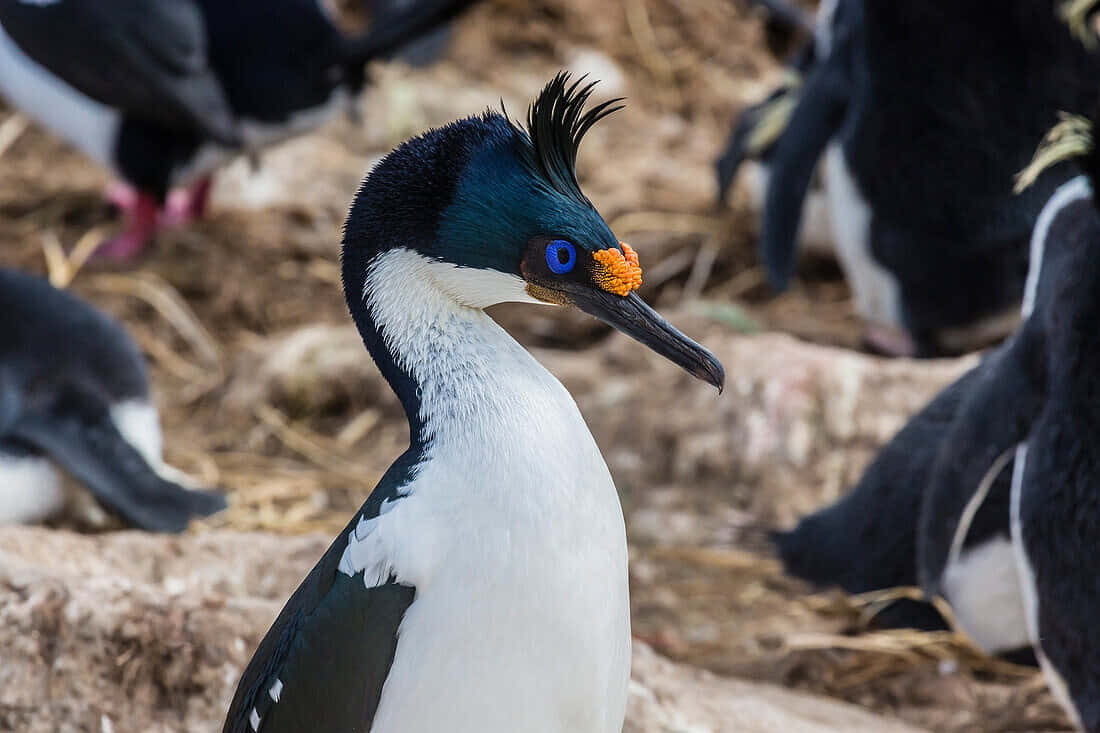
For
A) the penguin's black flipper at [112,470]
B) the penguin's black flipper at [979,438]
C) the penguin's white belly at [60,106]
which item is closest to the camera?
the penguin's black flipper at [979,438]

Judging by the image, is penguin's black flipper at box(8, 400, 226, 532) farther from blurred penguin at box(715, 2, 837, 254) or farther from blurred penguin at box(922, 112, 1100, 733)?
blurred penguin at box(715, 2, 837, 254)

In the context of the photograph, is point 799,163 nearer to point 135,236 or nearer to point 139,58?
point 139,58

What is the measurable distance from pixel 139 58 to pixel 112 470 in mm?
1429

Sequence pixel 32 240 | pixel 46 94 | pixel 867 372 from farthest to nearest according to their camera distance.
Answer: pixel 32 240 < pixel 46 94 < pixel 867 372

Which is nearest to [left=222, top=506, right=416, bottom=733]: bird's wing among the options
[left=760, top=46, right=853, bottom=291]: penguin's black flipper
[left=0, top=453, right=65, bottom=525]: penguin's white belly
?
[left=0, top=453, right=65, bottom=525]: penguin's white belly

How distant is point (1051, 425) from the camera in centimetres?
229

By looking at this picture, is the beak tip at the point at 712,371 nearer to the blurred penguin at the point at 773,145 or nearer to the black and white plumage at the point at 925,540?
the black and white plumage at the point at 925,540

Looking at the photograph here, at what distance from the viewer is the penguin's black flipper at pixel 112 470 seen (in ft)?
9.55

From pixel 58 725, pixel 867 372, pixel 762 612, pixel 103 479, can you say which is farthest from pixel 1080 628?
pixel 103 479

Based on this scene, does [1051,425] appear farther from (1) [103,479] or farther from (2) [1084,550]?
(1) [103,479]

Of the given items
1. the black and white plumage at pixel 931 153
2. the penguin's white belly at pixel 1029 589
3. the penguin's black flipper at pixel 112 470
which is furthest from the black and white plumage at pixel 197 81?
the penguin's white belly at pixel 1029 589

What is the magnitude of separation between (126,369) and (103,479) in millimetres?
307

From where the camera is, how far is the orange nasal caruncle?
1490 mm

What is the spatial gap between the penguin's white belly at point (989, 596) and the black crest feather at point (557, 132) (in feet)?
4.56
